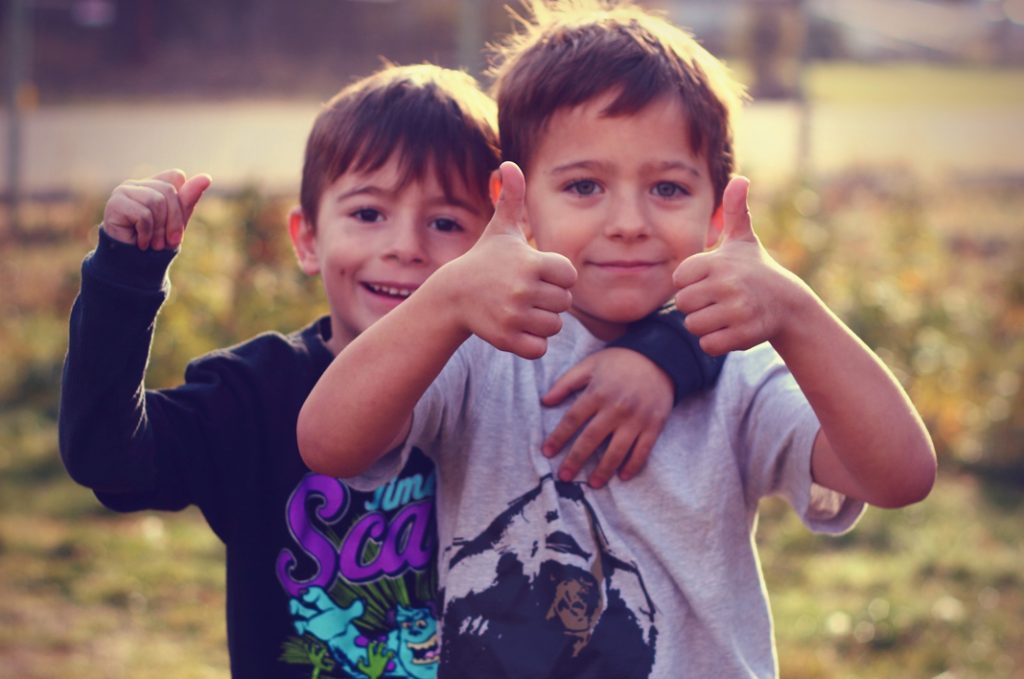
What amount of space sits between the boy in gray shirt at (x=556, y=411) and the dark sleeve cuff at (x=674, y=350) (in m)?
Result: 0.03

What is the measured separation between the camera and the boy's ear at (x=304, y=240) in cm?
236

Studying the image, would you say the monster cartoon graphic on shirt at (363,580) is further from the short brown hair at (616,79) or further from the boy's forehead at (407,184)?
the short brown hair at (616,79)

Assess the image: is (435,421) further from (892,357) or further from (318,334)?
(892,357)

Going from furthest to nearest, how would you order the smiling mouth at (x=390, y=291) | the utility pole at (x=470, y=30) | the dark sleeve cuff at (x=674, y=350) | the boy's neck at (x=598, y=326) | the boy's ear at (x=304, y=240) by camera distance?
1. the utility pole at (x=470, y=30)
2. the boy's ear at (x=304, y=240)
3. the smiling mouth at (x=390, y=291)
4. the boy's neck at (x=598, y=326)
5. the dark sleeve cuff at (x=674, y=350)

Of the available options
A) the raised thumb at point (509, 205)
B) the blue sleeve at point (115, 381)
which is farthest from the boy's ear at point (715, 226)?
the blue sleeve at point (115, 381)

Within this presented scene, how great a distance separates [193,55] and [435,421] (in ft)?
32.8

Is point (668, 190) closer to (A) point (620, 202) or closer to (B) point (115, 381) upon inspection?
(A) point (620, 202)

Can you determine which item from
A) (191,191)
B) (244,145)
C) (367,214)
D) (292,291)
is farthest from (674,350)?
(244,145)

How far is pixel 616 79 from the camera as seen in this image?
1.96 meters

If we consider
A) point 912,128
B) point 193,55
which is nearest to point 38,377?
point 193,55

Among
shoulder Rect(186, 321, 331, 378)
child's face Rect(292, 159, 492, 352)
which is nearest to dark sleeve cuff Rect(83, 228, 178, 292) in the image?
shoulder Rect(186, 321, 331, 378)

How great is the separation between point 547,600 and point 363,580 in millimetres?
353

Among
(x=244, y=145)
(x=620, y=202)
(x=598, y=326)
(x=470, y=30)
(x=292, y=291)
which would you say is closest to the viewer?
(x=620, y=202)

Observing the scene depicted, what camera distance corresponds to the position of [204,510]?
210 cm
